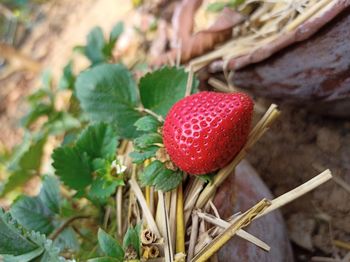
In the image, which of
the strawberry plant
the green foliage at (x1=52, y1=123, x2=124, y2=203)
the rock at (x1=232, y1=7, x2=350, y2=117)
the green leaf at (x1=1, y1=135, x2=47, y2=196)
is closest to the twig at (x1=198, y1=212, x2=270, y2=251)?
the strawberry plant

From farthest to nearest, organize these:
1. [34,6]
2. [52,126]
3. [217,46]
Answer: [34,6]
[52,126]
[217,46]

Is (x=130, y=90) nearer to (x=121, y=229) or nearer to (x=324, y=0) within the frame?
(x=121, y=229)

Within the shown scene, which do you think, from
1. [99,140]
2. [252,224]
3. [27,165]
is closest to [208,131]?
[252,224]

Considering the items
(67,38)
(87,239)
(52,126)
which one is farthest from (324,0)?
(67,38)

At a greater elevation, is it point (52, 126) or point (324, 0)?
point (324, 0)

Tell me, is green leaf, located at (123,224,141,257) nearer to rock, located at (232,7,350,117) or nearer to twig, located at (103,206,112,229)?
twig, located at (103,206,112,229)

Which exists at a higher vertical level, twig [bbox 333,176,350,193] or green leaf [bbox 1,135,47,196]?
green leaf [bbox 1,135,47,196]

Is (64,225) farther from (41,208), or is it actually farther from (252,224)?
(252,224)

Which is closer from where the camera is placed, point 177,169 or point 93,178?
point 177,169
